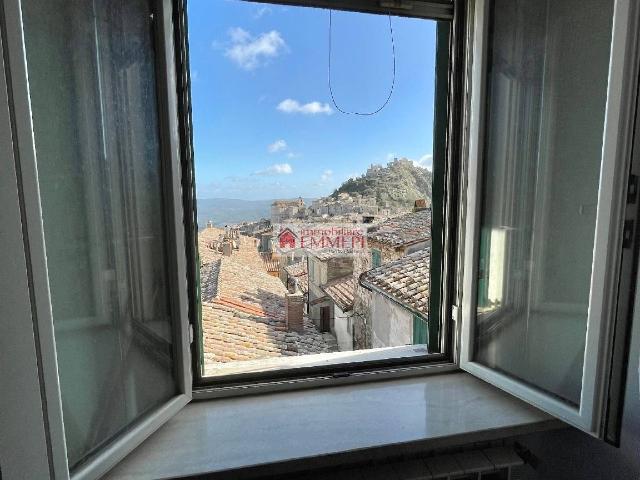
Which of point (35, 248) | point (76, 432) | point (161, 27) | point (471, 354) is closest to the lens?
point (35, 248)

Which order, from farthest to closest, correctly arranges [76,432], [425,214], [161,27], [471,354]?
[425,214] → [471,354] → [161,27] → [76,432]

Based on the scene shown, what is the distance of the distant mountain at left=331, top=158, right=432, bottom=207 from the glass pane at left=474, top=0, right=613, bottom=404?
1.29ft

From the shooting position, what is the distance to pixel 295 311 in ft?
6.83

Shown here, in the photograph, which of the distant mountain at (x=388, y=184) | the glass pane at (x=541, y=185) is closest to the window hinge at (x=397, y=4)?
the glass pane at (x=541, y=185)

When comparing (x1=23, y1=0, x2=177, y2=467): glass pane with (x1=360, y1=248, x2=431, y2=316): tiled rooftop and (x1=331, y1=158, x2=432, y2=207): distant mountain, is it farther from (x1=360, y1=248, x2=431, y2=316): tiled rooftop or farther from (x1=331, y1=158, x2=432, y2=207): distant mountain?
(x1=360, y1=248, x2=431, y2=316): tiled rooftop

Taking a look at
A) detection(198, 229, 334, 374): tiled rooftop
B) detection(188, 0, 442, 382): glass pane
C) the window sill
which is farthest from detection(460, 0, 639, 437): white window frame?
detection(198, 229, 334, 374): tiled rooftop

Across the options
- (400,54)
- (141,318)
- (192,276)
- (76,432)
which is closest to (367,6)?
(400,54)

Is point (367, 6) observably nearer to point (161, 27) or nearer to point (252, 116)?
point (161, 27)

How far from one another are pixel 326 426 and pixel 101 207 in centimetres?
82

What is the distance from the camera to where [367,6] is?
1.11 metres

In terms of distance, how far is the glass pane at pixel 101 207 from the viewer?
0.68 meters

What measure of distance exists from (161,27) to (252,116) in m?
0.80

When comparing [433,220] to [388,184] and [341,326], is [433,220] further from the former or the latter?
[341,326]
